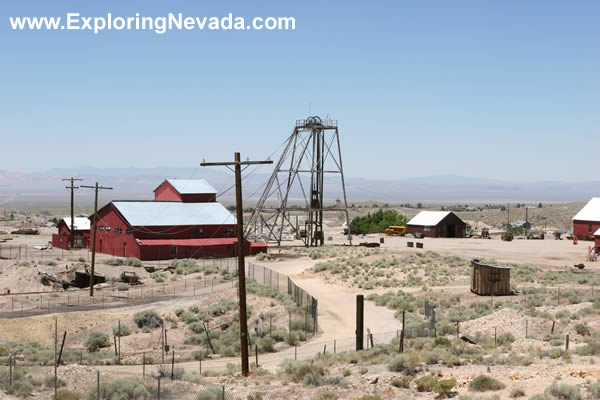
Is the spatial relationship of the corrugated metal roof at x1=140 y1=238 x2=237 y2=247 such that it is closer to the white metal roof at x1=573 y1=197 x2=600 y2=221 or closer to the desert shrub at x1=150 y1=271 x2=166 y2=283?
the desert shrub at x1=150 y1=271 x2=166 y2=283

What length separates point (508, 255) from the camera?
69375mm

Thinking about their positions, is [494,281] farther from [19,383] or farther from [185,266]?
[19,383]

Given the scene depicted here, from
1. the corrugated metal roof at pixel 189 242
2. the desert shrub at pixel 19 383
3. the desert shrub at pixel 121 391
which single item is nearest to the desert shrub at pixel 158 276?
the corrugated metal roof at pixel 189 242

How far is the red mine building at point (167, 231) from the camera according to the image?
65062 millimetres

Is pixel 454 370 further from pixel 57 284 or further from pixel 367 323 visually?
pixel 57 284


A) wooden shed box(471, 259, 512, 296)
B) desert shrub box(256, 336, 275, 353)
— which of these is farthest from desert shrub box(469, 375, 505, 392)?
wooden shed box(471, 259, 512, 296)

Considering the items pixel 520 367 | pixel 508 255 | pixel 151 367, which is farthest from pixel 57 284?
pixel 508 255

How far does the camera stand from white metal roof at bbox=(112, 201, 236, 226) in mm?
67625

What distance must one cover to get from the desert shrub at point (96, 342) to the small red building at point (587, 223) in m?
73.9

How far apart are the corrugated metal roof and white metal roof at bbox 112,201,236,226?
190cm

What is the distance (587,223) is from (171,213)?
54.7 m

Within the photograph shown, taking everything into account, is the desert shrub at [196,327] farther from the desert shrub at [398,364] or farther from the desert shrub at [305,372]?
the desert shrub at [398,364]

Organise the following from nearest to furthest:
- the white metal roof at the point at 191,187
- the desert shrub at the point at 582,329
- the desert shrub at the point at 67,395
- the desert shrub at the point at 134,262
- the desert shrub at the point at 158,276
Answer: the desert shrub at the point at 67,395 < the desert shrub at the point at 582,329 < the desert shrub at the point at 158,276 < the desert shrub at the point at 134,262 < the white metal roof at the point at 191,187

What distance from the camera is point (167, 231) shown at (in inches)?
2662
